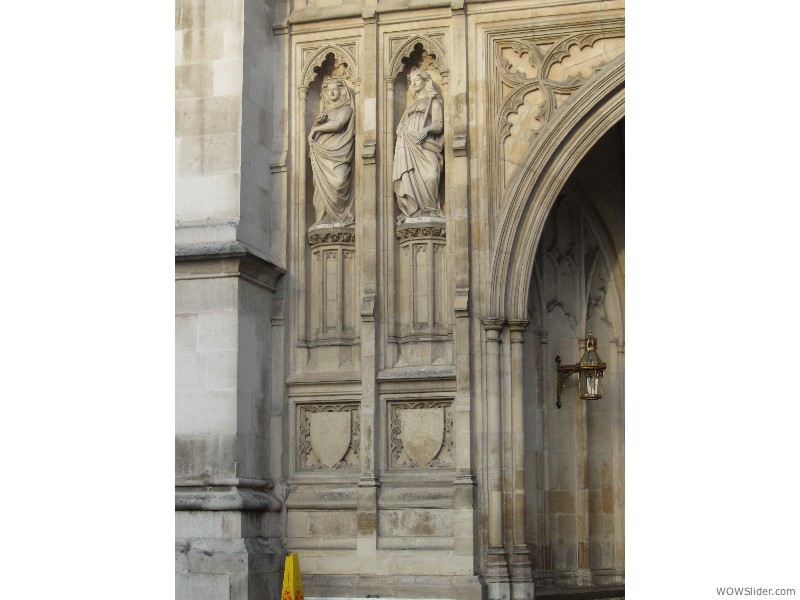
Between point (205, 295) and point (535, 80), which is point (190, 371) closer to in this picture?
point (205, 295)

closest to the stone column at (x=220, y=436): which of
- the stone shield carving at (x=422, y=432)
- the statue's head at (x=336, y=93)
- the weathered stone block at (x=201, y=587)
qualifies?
the weathered stone block at (x=201, y=587)

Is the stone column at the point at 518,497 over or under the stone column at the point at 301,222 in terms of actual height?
under

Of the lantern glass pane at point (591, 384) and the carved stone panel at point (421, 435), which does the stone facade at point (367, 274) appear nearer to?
the carved stone panel at point (421, 435)

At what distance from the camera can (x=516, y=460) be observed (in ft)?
39.7

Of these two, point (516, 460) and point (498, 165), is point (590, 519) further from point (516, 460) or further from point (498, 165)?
point (498, 165)

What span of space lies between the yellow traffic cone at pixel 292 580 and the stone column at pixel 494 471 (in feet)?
5.78

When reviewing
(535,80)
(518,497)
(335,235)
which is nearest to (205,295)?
(335,235)

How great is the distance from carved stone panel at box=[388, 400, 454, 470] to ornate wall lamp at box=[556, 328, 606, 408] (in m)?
2.08

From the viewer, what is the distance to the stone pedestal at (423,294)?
12.4 meters

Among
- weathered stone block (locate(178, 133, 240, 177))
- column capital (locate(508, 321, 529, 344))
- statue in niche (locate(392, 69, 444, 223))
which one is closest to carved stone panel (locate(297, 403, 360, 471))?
column capital (locate(508, 321, 529, 344))

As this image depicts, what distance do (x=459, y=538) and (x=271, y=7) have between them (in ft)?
18.7

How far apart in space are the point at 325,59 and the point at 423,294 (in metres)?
2.67

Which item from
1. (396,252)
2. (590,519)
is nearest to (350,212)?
(396,252)
